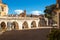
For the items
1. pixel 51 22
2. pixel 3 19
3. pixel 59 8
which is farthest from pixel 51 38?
pixel 51 22

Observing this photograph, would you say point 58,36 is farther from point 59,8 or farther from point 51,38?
point 59,8

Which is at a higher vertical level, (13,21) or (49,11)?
(49,11)

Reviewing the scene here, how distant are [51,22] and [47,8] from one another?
347 inches

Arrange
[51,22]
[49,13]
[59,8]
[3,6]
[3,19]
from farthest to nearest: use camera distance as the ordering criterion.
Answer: [49,13] → [51,22] → [3,6] → [3,19] → [59,8]

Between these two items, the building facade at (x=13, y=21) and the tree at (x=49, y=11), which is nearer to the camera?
the building facade at (x=13, y=21)

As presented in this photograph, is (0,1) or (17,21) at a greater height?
(0,1)

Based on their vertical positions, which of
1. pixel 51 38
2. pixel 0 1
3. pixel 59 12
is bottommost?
pixel 51 38

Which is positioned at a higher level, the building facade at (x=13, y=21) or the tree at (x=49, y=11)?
the tree at (x=49, y=11)

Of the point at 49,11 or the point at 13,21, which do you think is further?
the point at 49,11

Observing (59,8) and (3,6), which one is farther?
(3,6)

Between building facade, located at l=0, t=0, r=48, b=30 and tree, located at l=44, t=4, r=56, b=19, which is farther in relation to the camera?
tree, located at l=44, t=4, r=56, b=19

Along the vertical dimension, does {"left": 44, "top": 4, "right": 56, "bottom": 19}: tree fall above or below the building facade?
above

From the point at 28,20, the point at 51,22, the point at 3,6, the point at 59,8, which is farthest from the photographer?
the point at 51,22

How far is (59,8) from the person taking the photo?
20.3 metres
